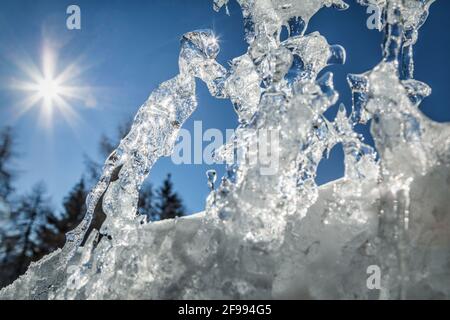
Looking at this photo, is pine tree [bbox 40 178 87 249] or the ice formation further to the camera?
pine tree [bbox 40 178 87 249]

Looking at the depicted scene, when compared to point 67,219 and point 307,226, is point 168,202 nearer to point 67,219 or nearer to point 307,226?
point 67,219

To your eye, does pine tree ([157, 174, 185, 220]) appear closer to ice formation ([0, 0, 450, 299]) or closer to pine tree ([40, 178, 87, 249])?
pine tree ([40, 178, 87, 249])

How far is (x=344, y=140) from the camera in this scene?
227 cm

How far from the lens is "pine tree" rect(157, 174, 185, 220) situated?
27081 mm

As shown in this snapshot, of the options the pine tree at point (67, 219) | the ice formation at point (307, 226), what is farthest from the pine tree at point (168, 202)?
the ice formation at point (307, 226)

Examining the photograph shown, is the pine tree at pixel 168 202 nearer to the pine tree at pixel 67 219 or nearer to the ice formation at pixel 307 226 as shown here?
the pine tree at pixel 67 219

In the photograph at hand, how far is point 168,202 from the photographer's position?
29234mm

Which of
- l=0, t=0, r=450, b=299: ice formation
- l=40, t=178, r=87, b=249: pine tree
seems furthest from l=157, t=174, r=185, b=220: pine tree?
l=0, t=0, r=450, b=299: ice formation

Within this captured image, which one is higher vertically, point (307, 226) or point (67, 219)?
point (67, 219)

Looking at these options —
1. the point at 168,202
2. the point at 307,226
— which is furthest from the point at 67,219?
the point at 307,226

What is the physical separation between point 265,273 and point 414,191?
2.57ft

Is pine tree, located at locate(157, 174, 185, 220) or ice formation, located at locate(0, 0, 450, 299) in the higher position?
pine tree, located at locate(157, 174, 185, 220)

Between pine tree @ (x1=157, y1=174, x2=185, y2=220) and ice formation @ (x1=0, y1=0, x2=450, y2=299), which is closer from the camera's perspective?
ice formation @ (x1=0, y1=0, x2=450, y2=299)
